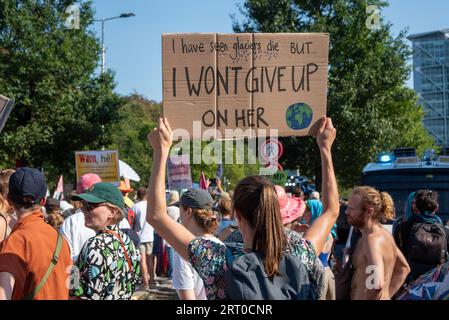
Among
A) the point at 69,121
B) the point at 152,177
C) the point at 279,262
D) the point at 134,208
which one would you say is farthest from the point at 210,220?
the point at 69,121

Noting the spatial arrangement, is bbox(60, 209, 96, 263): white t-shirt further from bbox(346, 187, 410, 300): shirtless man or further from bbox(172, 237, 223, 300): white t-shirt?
bbox(346, 187, 410, 300): shirtless man

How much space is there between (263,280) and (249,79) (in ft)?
6.10

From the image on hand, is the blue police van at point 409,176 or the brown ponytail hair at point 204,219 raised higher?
the blue police van at point 409,176

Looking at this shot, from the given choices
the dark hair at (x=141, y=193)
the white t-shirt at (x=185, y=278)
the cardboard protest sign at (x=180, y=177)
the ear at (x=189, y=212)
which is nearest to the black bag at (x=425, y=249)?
the white t-shirt at (x=185, y=278)

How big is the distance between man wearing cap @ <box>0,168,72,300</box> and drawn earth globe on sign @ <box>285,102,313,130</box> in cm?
158

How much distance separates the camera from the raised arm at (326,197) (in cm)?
338

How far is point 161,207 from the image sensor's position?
3.19 m

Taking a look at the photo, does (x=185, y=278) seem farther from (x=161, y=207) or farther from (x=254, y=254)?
(x=254, y=254)

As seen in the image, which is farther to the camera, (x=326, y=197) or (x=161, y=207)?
(x=326, y=197)

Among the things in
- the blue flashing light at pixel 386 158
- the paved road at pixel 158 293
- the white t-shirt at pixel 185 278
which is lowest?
the paved road at pixel 158 293

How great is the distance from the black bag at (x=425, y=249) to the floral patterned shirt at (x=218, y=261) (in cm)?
303

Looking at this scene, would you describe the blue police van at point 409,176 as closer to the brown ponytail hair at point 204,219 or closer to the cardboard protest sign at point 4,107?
the brown ponytail hair at point 204,219

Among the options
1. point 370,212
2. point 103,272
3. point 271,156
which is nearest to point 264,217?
point 103,272

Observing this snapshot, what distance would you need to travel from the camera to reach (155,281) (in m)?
14.1
